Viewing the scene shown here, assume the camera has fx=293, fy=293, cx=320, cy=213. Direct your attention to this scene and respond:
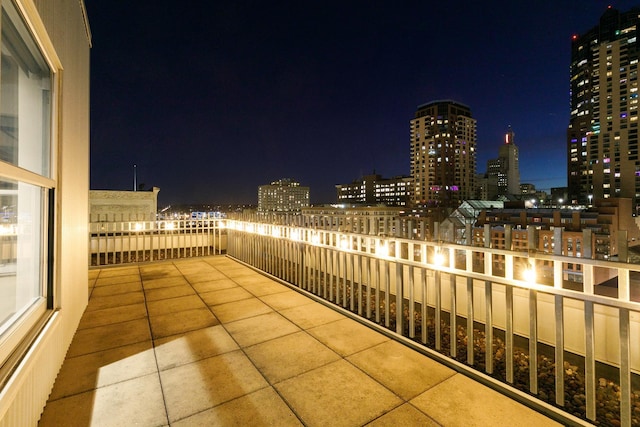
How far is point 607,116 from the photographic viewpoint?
340ft

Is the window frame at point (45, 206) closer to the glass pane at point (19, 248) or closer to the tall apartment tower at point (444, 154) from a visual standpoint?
the glass pane at point (19, 248)

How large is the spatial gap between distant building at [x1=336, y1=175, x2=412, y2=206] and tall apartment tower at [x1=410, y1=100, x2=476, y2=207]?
8.54m

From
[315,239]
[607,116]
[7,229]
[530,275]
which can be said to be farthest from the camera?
[607,116]

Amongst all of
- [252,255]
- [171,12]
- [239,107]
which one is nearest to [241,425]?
[252,255]

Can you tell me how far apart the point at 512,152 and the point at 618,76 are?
9509 cm

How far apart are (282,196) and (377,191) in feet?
181

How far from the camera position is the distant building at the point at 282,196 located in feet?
555

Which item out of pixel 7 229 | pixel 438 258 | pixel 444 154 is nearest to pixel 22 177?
pixel 7 229

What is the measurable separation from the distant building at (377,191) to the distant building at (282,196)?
78.1 ft

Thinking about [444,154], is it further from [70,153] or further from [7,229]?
[7,229]

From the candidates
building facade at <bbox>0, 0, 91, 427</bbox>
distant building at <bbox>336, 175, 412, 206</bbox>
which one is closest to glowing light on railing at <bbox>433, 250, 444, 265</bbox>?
building facade at <bbox>0, 0, 91, 427</bbox>

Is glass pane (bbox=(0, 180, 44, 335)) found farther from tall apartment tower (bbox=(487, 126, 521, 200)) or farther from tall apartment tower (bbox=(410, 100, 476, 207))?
tall apartment tower (bbox=(487, 126, 521, 200))

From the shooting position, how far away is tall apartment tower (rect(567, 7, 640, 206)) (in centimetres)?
9738

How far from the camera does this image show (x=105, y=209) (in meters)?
20.0
